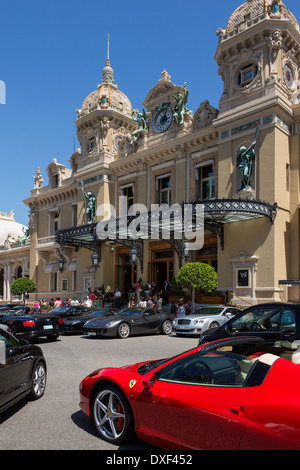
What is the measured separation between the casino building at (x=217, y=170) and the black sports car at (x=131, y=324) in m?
5.24

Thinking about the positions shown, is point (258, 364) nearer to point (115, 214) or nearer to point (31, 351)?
point (31, 351)

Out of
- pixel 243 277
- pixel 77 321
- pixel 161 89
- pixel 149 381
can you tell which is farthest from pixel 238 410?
pixel 161 89

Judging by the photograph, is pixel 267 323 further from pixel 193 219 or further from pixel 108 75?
pixel 108 75

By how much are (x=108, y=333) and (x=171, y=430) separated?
11044 mm

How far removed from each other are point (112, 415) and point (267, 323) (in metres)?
4.26

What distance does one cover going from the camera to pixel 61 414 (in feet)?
18.5

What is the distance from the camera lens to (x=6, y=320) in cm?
1341

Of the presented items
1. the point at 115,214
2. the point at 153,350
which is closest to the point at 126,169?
the point at 115,214

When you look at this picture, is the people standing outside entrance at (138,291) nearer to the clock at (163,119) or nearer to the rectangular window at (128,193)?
the rectangular window at (128,193)

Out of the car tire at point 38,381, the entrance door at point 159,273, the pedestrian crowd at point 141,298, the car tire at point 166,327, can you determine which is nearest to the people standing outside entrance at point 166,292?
the pedestrian crowd at point 141,298

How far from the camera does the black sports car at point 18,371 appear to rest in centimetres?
520

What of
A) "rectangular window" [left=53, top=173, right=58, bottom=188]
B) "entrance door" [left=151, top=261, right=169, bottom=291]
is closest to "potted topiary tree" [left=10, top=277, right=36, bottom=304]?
"rectangular window" [left=53, top=173, right=58, bottom=188]

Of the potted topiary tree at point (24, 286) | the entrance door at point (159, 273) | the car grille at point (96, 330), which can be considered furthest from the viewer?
the potted topiary tree at point (24, 286)

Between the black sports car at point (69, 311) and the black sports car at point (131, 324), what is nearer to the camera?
the black sports car at point (131, 324)
